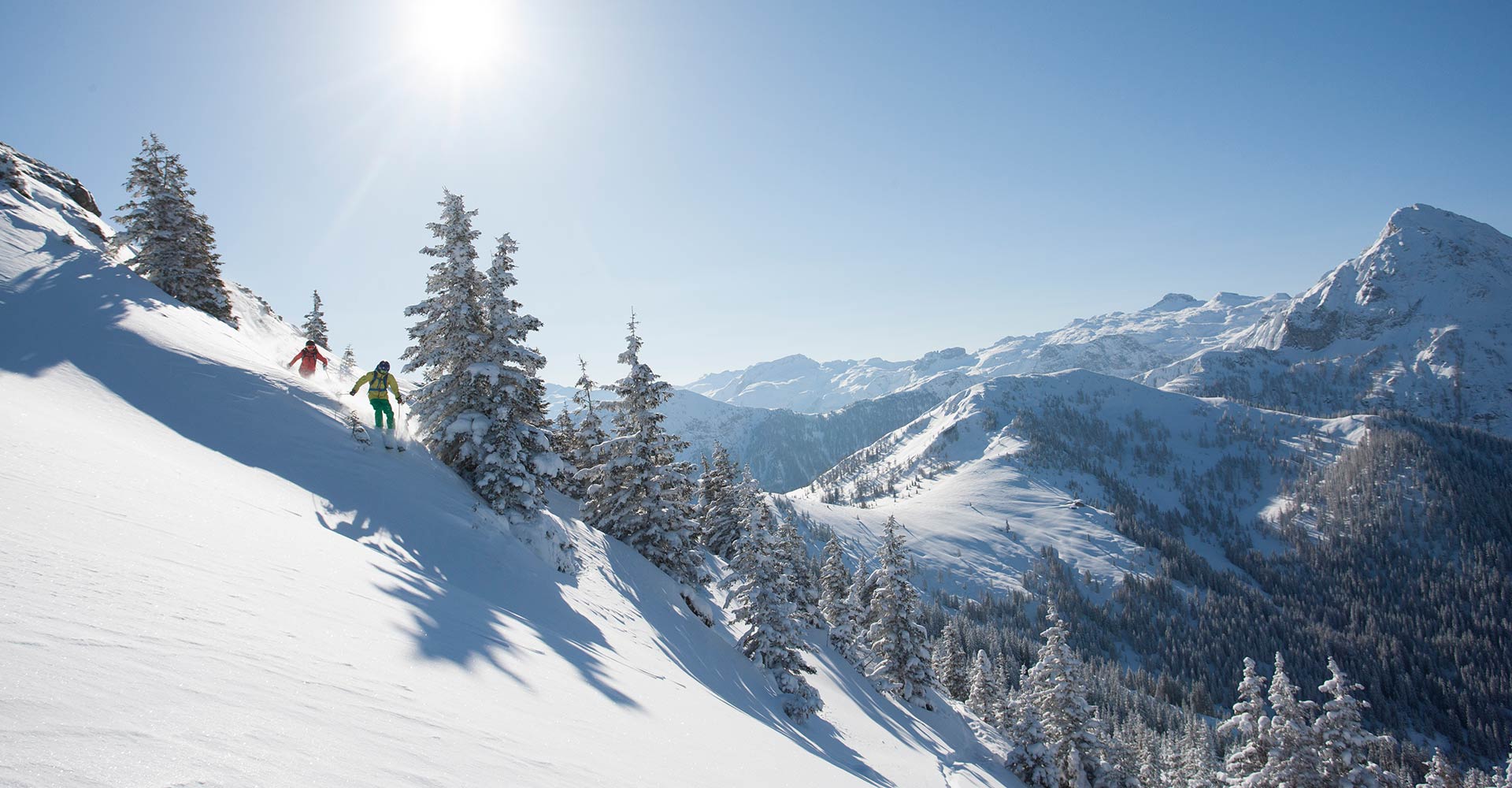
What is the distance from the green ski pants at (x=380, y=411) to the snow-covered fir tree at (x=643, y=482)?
31.0 ft

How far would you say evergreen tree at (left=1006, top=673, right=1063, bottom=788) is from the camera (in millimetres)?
32219

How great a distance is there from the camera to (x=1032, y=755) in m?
32.5

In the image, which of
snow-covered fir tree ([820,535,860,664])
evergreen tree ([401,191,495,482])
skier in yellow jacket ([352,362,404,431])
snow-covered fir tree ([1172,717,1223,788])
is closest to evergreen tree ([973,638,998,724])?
snow-covered fir tree ([820,535,860,664])

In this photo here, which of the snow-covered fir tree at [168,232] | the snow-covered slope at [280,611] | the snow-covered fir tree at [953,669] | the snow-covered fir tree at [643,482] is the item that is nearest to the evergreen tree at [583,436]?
the snow-covered fir tree at [643,482]

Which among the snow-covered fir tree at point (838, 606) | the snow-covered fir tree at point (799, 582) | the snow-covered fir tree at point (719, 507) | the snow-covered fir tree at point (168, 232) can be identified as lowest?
the snow-covered fir tree at point (838, 606)

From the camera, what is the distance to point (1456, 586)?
176 m

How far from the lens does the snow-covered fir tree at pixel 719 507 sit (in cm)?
4284

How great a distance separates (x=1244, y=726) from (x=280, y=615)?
114 feet

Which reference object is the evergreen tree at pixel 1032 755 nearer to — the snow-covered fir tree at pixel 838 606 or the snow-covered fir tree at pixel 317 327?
the snow-covered fir tree at pixel 838 606

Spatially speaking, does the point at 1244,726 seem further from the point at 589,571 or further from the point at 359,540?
the point at 359,540

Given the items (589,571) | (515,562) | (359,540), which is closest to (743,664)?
(589,571)

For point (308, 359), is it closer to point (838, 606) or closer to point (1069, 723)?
point (838, 606)

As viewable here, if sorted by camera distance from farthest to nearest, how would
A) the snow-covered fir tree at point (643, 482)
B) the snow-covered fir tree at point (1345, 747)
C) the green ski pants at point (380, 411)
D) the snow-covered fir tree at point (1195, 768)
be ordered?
the snow-covered fir tree at point (1195, 768), the snow-covered fir tree at point (643, 482), the snow-covered fir tree at point (1345, 747), the green ski pants at point (380, 411)

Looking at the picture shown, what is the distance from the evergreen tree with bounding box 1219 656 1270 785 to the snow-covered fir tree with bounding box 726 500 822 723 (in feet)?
63.5
